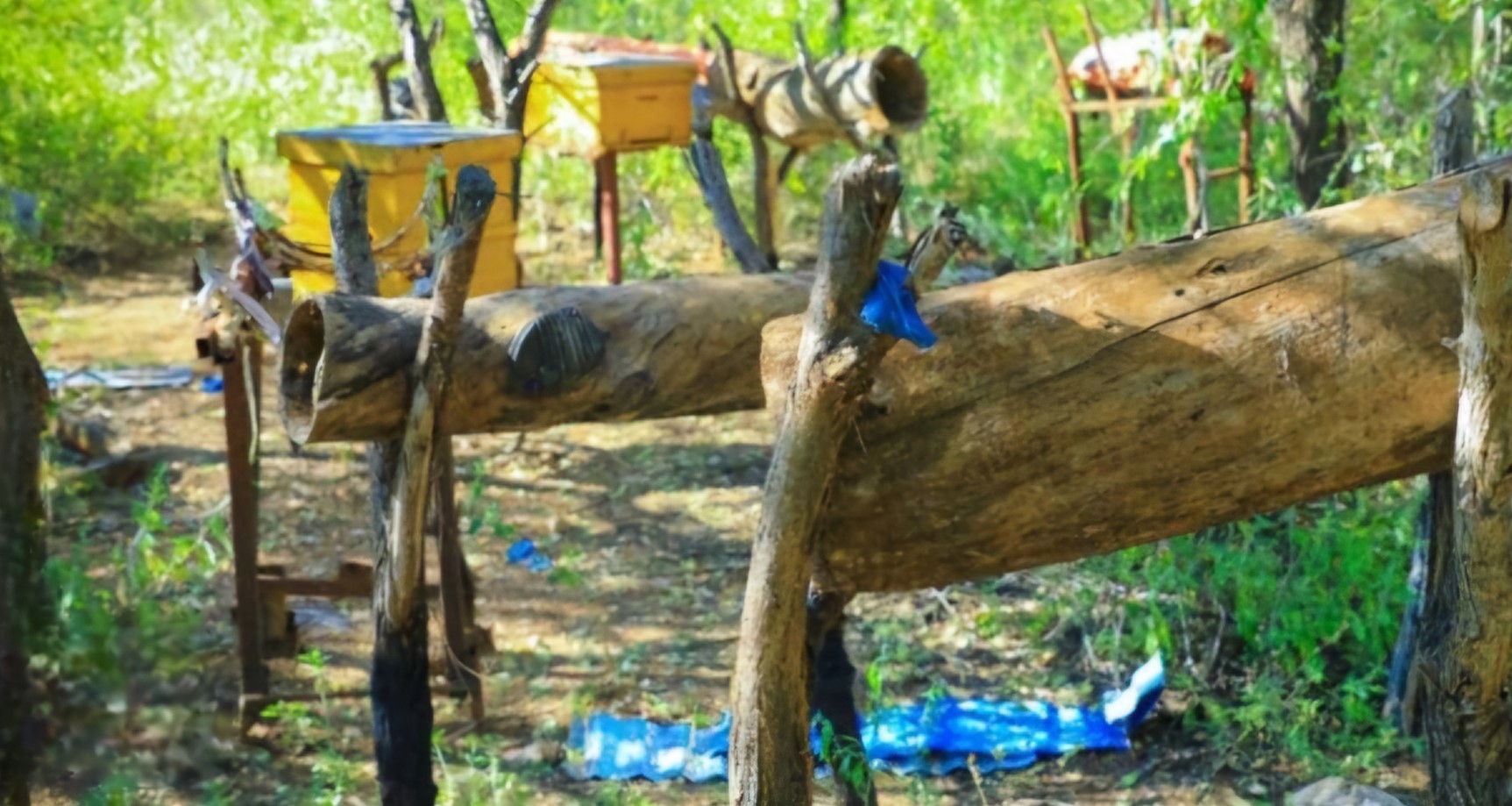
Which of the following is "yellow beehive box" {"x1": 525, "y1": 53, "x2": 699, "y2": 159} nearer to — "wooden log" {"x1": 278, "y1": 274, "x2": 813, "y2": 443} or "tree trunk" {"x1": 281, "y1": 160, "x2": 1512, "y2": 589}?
"wooden log" {"x1": 278, "y1": 274, "x2": 813, "y2": 443}

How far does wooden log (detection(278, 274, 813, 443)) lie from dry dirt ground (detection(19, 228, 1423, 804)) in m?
0.58

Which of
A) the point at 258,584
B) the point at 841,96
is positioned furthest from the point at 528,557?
the point at 841,96

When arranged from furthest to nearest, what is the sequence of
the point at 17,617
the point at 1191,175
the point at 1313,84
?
1. the point at 1191,175
2. the point at 1313,84
3. the point at 17,617

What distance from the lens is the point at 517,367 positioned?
3.10m

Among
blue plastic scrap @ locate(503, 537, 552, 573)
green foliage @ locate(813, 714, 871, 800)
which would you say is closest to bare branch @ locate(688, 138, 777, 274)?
green foliage @ locate(813, 714, 871, 800)

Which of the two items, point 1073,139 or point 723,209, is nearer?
point 723,209

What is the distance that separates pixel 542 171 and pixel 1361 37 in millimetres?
5721

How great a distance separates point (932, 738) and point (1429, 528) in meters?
1.54

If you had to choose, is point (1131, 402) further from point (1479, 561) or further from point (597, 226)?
point (597, 226)

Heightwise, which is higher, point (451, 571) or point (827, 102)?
point (827, 102)

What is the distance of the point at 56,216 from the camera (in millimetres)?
10422

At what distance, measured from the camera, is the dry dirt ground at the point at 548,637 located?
4148mm

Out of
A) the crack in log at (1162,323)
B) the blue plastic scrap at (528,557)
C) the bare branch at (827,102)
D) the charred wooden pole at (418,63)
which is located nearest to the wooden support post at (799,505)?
the crack in log at (1162,323)

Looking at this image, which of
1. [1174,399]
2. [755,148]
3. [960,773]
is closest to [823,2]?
[755,148]
